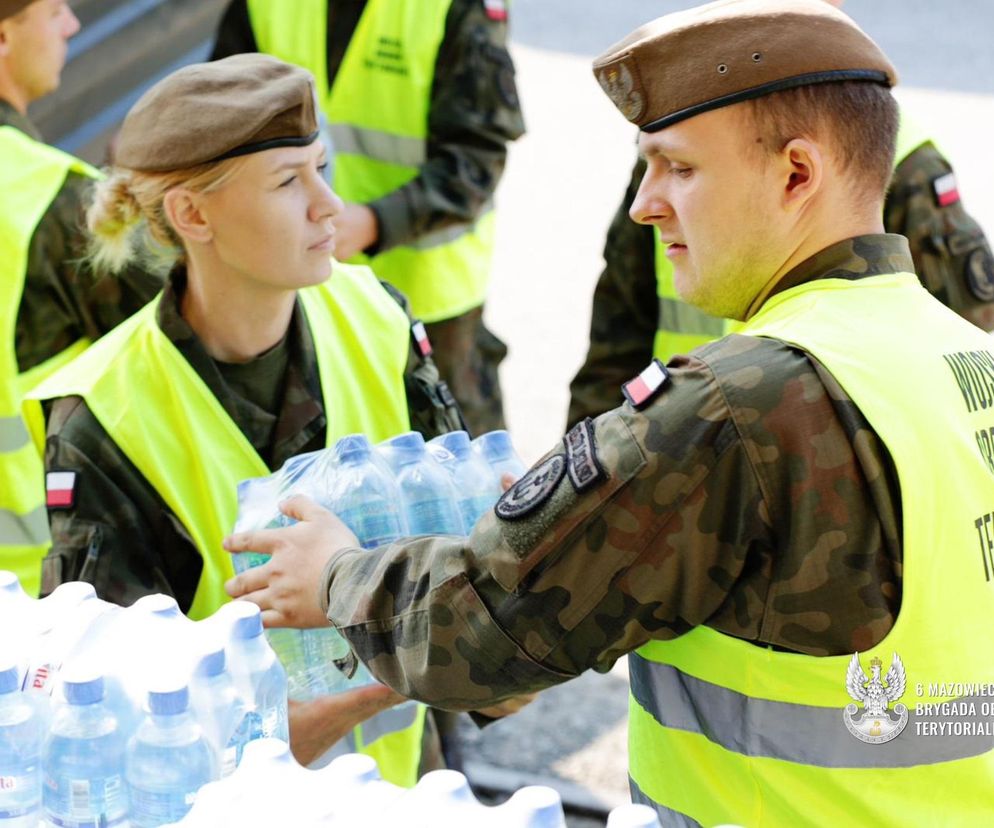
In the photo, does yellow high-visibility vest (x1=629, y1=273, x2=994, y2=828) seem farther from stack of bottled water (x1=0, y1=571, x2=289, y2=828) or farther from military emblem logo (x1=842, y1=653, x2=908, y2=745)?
stack of bottled water (x1=0, y1=571, x2=289, y2=828)

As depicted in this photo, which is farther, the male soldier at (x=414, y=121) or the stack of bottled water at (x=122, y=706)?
the male soldier at (x=414, y=121)

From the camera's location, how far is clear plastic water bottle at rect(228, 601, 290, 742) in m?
2.18

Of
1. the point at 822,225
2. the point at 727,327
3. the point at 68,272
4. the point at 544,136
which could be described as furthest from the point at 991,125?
the point at 822,225

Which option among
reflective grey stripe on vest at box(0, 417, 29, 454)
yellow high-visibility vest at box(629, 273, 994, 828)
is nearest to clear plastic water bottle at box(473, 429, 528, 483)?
yellow high-visibility vest at box(629, 273, 994, 828)

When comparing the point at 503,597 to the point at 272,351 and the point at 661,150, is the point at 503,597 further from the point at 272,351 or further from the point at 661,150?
the point at 272,351

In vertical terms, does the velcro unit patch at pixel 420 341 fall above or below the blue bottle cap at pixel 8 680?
below

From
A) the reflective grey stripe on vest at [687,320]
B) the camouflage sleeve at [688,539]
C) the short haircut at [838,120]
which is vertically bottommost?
the reflective grey stripe on vest at [687,320]

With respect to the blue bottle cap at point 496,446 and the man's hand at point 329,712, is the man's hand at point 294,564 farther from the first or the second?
the blue bottle cap at point 496,446

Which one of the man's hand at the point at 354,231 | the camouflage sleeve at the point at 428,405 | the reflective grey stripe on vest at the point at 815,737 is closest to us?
the reflective grey stripe on vest at the point at 815,737

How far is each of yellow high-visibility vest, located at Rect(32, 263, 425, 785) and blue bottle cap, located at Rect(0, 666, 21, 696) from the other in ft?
2.22

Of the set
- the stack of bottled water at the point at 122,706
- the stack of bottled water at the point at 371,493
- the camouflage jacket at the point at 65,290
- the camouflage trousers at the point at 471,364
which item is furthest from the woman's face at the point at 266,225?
the camouflage trousers at the point at 471,364

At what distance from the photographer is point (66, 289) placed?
3.71 meters

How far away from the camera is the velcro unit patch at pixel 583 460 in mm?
1875

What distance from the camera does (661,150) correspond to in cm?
209
